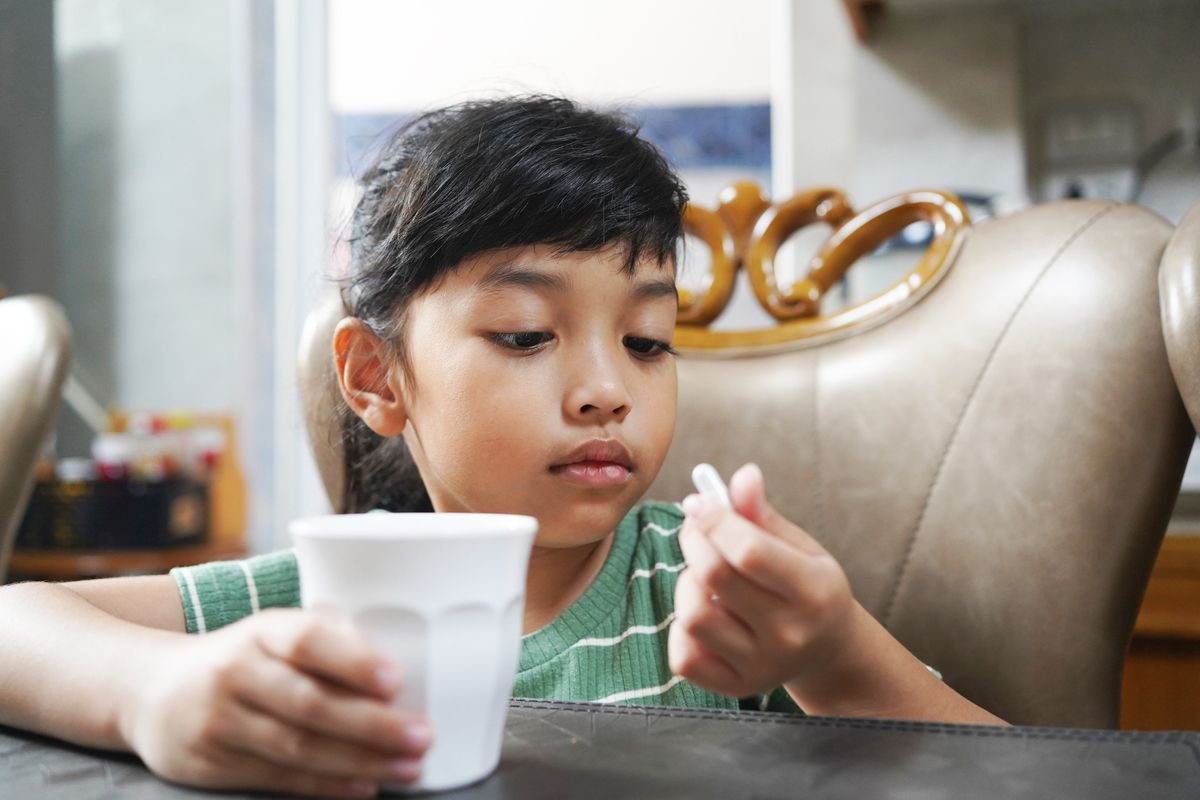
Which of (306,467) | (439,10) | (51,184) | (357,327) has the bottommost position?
(306,467)

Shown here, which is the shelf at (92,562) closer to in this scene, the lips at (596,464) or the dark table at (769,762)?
the lips at (596,464)

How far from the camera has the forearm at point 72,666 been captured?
46cm

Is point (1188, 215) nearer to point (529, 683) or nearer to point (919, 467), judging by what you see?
point (919, 467)

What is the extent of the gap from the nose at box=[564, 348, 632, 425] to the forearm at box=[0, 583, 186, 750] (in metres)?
0.31

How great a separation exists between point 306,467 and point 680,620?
2390 millimetres

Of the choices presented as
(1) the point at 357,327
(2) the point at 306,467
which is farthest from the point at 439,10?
(1) the point at 357,327

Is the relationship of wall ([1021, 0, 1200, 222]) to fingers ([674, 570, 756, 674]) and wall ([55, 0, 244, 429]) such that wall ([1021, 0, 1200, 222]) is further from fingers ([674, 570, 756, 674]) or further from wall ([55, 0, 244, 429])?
→ fingers ([674, 570, 756, 674])

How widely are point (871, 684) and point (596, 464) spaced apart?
25cm

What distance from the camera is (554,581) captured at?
0.87m

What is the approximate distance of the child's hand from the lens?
0.46 m

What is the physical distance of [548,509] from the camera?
2.48 feet

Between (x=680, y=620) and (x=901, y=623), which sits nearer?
(x=680, y=620)

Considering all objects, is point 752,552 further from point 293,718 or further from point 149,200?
point 149,200

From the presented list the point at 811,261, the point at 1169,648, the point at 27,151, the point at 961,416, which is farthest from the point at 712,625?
the point at 27,151
